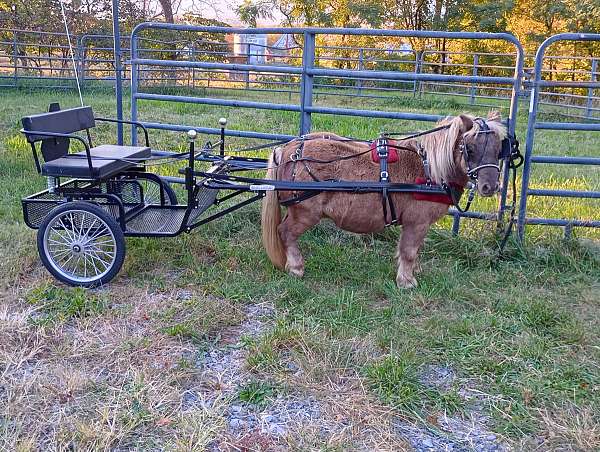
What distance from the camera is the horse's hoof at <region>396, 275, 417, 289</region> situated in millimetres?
4477

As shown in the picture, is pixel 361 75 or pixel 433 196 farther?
pixel 361 75

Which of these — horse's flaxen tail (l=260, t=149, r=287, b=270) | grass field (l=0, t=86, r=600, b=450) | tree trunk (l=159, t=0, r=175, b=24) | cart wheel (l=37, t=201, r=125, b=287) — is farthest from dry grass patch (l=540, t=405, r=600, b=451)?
tree trunk (l=159, t=0, r=175, b=24)

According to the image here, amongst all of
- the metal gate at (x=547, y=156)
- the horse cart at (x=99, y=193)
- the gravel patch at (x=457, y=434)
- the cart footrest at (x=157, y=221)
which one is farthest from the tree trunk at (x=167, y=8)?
the gravel patch at (x=457, y=434)

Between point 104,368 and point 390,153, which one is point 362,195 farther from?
point 104,368

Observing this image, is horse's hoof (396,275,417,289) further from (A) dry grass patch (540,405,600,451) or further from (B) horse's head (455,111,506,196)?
(A) dry grass patch (540,405,600,451)

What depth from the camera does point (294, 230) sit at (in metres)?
4.56

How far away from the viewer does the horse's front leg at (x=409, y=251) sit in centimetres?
438

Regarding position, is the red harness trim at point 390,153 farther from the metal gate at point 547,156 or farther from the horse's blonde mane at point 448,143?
the metal gate at point 547,156

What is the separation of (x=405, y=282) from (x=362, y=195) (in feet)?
2.55

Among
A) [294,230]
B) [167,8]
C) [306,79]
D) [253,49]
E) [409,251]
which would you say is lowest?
[409,251]

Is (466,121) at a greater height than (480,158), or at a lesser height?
greater

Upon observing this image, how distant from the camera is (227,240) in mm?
5340

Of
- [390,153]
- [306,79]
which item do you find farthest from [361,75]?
[390,153]

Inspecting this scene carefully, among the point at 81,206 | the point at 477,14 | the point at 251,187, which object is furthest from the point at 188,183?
the point at 477,14
